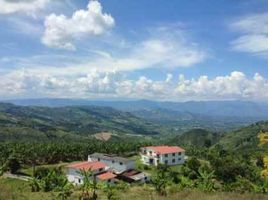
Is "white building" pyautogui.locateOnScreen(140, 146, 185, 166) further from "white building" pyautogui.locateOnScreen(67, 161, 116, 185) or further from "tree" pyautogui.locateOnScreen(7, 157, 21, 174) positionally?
"tree" pyautogui.locateOnScreen(7, 157, 21, 174)

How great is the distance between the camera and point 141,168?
298 ft

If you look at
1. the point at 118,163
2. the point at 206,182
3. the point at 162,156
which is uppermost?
the point at 206,182

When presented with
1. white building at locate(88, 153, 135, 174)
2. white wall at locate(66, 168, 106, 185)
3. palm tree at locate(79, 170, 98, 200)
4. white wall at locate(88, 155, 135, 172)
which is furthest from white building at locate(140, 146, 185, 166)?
palm tree at locate(79, 170, 98, 200)

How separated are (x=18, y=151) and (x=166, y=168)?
3630cm

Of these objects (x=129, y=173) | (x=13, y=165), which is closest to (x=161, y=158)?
(x=129, y=173)

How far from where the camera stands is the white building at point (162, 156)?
3809 inches

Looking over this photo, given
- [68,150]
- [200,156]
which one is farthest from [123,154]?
[200,156]

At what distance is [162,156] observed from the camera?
9681 centimetres

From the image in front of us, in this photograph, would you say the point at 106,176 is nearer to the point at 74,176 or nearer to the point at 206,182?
Answer: the point at 74,176

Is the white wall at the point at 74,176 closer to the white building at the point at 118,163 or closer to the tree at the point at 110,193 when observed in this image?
the white building at the point at 118,163

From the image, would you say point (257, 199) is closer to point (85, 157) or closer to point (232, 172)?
point (232, 172)

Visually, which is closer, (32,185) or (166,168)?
(32,185)

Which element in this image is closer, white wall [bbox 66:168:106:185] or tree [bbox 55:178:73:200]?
tree [bbox 55:178:73:200]

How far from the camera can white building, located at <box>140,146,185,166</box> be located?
96750 mm
